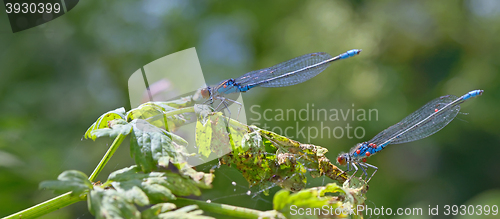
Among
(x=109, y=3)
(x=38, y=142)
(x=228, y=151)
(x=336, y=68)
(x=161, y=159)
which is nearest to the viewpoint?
(x=161, y=159)

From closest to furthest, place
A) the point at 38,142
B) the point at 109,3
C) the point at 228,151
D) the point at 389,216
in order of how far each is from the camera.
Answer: the point at 228,151
the point at 38,142
the point at 389,216
the point at 109,3

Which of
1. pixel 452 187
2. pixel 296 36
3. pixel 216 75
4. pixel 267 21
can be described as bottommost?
pixel 452 187

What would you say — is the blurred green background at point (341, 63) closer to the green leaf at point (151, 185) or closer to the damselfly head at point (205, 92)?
the damselfly head at point (205, 92)

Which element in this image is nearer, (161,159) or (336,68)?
(161,159)

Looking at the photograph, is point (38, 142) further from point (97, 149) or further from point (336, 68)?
point (336, 68)

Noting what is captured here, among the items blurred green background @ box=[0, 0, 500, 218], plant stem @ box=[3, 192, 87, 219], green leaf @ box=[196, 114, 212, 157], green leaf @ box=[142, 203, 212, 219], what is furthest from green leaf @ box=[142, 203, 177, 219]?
blurred green background @ box=[0, 0, 500, 218]

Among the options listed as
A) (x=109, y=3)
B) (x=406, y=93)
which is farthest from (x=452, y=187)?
(x=109, y=3)

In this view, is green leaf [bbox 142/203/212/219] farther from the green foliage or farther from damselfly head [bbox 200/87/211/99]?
damselfly head [bbox 200/87/211/99]
